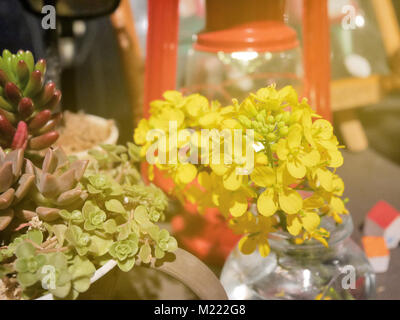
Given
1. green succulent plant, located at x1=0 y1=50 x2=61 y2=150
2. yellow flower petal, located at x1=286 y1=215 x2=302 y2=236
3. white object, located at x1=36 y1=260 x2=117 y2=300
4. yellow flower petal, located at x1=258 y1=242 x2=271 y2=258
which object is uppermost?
green succulent plant, located at x1=0 y1=50 x2=61 y2=150

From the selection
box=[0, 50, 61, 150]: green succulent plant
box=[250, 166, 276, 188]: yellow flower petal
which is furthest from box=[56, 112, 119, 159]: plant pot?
box=[250, 166, 276, 188]: yellow flower petal

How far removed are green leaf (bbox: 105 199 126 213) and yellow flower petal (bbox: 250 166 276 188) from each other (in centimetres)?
13

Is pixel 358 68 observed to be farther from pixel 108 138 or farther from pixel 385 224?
pixel 108 138

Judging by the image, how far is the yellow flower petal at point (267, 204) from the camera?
0.39m

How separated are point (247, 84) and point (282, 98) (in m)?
0.49

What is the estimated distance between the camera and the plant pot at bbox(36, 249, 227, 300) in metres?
0.38

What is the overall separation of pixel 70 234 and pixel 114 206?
5 cm

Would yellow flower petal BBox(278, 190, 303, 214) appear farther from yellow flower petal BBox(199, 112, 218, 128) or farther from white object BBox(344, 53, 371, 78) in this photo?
white object BBox(344, 53, 371, 78)

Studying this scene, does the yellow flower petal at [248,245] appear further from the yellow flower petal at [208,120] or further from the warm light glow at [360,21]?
the warm light glow at [360,21]

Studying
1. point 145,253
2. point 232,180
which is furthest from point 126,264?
point 232,180

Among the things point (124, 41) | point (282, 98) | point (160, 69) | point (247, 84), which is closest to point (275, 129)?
point (282, 98)

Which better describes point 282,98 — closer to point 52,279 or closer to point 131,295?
point 52,279

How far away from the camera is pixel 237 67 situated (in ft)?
3.08

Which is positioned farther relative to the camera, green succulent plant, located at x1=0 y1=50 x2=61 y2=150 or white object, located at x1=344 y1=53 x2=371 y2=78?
white object, located at x1=344 y1=53 x2=371 y2=78
